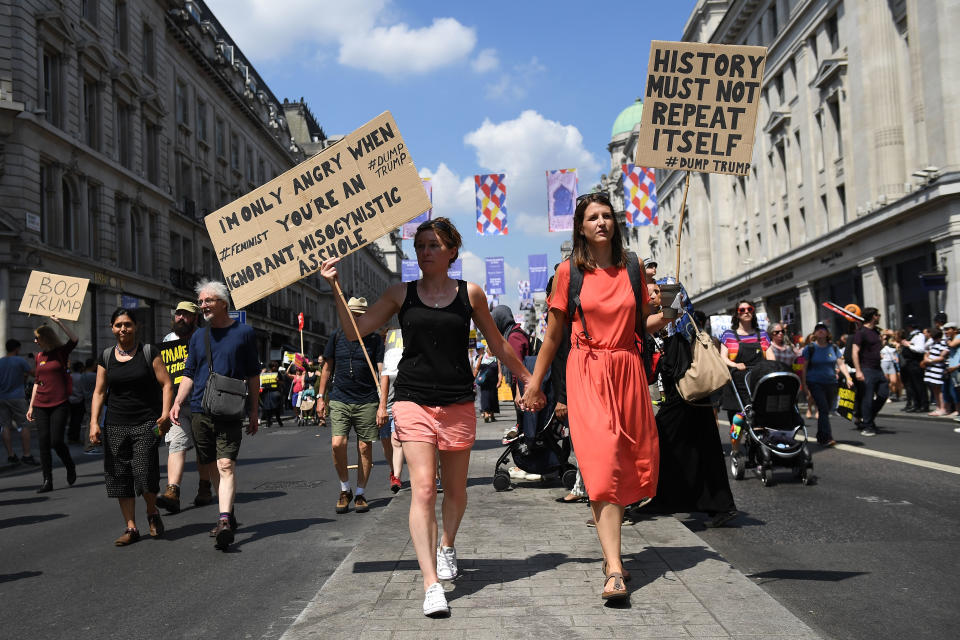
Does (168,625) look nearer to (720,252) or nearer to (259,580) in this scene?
(259,580)

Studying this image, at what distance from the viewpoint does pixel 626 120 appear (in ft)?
299

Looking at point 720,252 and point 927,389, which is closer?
point 927,389

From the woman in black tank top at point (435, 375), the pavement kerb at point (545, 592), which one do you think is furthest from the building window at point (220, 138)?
the woman in black tank top at point (435, 375)

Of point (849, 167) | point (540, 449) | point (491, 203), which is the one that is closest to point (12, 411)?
point (540, 449)

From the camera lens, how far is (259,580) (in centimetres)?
529

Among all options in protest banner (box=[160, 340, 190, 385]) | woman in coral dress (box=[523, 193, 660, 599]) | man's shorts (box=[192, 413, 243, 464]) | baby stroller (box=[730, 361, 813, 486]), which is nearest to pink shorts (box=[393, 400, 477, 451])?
woman in coral dress (box=[523, 193, 660, 599])

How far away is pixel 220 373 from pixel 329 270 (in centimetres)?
227

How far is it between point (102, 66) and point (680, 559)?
99.2ft

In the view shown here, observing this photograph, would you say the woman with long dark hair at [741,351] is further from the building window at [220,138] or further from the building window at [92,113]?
the building window at [220,138]

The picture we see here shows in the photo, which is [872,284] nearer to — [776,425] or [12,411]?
[776,425]

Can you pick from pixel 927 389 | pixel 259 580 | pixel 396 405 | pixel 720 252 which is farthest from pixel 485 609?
pixel 720 252

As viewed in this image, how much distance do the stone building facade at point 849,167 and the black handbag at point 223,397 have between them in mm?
20651

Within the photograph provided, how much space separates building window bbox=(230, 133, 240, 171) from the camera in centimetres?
4894

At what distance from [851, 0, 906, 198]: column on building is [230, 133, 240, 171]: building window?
33674 millimetres
